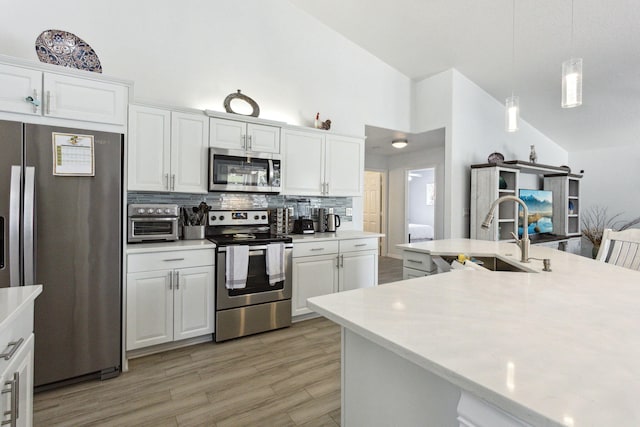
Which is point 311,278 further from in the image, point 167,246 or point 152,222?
point 152,222

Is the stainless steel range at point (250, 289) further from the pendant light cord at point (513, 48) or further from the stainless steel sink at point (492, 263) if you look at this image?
the pendant light cord at point (513, 48)

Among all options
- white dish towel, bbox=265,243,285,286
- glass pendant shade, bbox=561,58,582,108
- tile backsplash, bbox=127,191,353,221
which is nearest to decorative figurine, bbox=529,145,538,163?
tile backsplash, bbox=127,191,353,221

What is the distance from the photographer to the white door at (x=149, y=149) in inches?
106

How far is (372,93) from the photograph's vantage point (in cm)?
455

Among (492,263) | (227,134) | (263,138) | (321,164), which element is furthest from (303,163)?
(492,263)

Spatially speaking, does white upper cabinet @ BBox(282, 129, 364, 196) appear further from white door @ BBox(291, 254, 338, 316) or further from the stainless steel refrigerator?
the stainless steel refrigerator

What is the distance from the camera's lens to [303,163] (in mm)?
3703

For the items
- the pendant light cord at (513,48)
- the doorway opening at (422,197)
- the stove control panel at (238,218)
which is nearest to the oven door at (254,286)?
the stove control panel at (238,218)

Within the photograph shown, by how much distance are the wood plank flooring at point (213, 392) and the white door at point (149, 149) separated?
1.48 m

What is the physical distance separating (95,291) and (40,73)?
1446 millimetres

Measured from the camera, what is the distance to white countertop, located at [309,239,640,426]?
574mm

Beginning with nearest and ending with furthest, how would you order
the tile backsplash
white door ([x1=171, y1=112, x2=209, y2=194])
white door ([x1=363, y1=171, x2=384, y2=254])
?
white door ([x1=171, y1=112, x2=209, y2=194]), the tile backsplash, white door ([x1=363, y1=171, x2=384, y2=254])

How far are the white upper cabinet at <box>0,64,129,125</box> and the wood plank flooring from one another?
1.81 m

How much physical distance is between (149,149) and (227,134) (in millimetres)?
728
